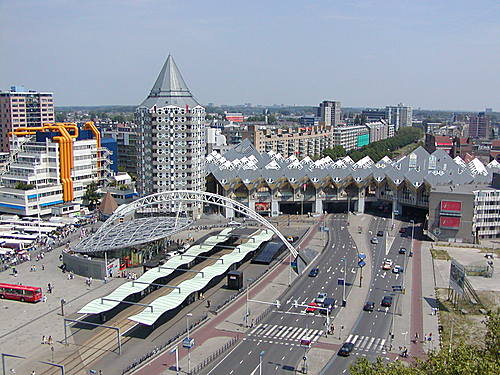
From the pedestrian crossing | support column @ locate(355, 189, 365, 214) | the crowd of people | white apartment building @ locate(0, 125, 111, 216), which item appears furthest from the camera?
support column @ locate(355, 189, 365, 214)

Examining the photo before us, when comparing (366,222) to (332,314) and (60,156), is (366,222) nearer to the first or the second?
(332,314)

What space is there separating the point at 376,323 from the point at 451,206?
39479mm

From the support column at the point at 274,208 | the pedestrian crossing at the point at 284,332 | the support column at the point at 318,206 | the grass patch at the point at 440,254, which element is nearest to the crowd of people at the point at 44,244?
the support column at the point at 274,208

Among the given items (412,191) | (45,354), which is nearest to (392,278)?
(412,191)

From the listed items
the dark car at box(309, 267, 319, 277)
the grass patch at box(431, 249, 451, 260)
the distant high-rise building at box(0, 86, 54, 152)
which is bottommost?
the dark car at box(309, 267, 319, 277)

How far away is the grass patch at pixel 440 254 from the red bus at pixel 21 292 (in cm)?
5380

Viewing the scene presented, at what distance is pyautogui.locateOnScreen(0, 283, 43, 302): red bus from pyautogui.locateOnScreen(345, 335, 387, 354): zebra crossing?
33897 millimetres

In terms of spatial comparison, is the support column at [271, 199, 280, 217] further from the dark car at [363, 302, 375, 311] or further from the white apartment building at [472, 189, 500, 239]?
the dark car at [363, 302, 375, 311]

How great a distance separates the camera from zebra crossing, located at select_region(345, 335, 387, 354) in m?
46.1

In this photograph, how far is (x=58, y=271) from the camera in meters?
68.2

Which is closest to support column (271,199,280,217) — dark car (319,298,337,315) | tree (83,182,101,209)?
tree (83,182,101,209)

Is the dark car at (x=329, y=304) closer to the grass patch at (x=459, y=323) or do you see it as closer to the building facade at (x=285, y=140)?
the grass patch at (x=459, y=323)

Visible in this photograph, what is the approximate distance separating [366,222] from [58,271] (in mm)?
56252

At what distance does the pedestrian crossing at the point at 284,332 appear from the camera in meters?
48.5
